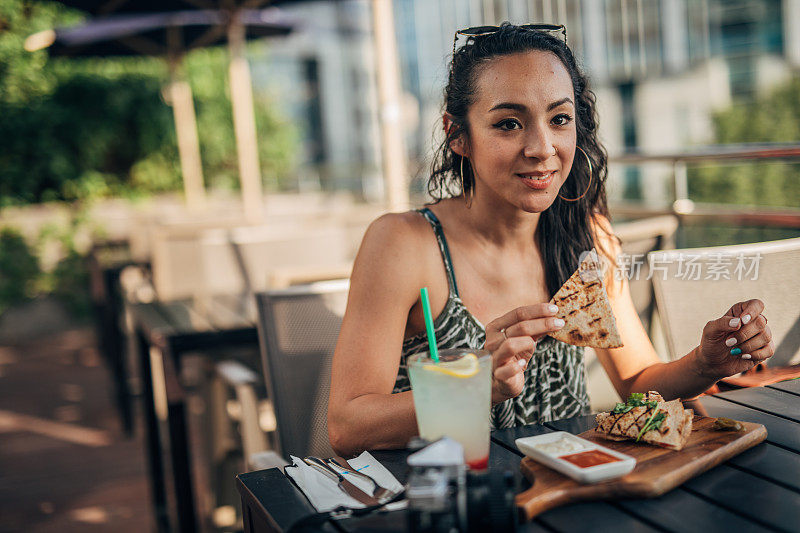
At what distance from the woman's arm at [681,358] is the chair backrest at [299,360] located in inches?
25.6

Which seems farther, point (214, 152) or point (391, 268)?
point (214, 152)

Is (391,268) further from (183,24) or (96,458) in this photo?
(183,24)

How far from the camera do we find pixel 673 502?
882 mm

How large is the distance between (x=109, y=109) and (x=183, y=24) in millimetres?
3785

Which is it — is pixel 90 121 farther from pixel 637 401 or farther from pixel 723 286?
pixel 637 401

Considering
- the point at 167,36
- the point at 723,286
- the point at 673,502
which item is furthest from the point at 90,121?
the point at 673,502

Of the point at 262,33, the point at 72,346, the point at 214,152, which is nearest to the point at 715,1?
the point at 214,152

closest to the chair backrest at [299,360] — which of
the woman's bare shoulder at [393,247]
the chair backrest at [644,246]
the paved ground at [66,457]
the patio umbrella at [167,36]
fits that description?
the woman's bare shoulder at [393,247]

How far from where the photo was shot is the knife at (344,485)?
93 cm

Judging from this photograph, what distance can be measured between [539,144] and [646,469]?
63cm

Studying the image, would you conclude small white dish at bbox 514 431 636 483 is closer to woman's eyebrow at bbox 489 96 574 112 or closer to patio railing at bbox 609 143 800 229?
woman's eyebrow at bbox 489 96 574 112

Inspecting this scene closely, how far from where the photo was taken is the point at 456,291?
4.86 ft

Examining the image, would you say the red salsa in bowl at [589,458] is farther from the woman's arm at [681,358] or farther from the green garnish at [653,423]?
the woman's arm at [681,358]

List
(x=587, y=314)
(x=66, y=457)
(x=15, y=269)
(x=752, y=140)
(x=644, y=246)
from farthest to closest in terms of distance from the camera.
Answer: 1. (x=752, y=140)
2. (x=15, y=269)
3. (x=66, y=457)
4. (x=644, y=246)
5. (x=587, y=314)
